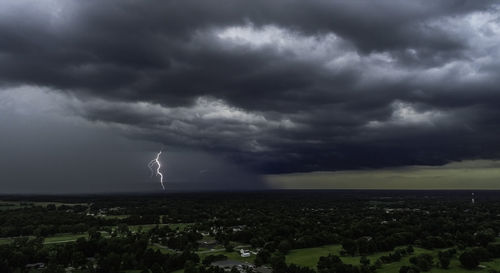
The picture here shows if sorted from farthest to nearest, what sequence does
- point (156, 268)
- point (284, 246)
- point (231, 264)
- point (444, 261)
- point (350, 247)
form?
point (284, 246)
point (350, 247)
point (231, 264)
point (444, 261)
point (156, 268)

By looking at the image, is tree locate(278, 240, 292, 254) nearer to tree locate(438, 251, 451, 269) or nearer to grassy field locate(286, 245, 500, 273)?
grassy field locate(286, 245, 500, 273)

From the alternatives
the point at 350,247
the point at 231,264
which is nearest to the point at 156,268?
the point at 231,264

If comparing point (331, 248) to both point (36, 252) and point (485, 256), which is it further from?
point (36, 252)

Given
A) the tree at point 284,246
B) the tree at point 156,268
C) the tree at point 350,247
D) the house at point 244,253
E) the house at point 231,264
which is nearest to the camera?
the tree at point 156,268

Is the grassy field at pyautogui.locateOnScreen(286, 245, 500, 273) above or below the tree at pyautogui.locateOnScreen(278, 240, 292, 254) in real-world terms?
below

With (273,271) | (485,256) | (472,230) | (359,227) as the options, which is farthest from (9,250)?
(472,230)

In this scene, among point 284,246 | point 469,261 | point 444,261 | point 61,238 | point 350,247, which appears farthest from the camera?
point 61,238

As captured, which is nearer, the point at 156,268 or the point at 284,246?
the point at 156,268

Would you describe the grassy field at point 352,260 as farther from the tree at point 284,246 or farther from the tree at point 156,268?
the tree at point 156,268

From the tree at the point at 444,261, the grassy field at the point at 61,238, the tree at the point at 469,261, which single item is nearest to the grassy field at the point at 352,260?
the tree at the point at 444,261

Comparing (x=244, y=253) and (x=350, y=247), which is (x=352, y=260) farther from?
(x=244, y=253)

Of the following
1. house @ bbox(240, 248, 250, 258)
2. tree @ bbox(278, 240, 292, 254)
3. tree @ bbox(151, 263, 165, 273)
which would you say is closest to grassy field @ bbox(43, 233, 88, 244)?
tree @ bbox(151, 263, 165, 273)
